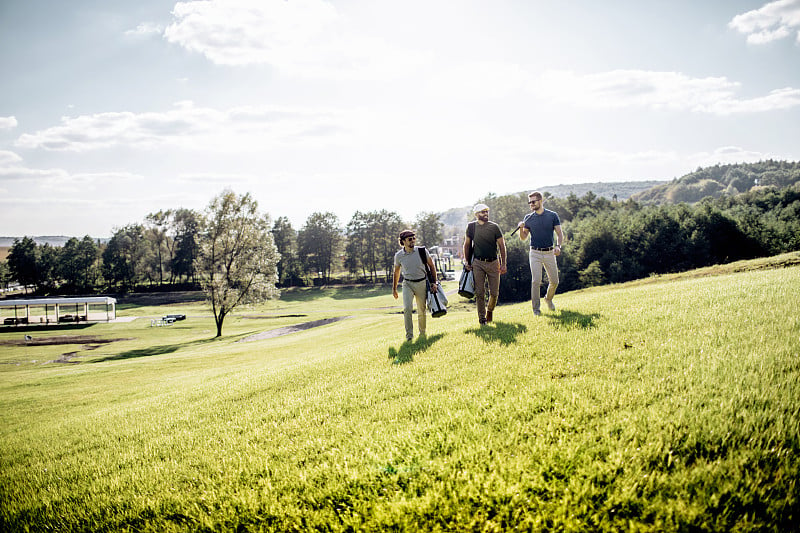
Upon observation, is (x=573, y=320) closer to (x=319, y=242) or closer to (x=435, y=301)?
(x=435, y=301)

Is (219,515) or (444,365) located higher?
(444,365)

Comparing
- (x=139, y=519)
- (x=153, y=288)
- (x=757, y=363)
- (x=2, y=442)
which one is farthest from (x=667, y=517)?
(x=153, y=288)

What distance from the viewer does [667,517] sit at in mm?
2957

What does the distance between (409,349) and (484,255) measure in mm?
3124

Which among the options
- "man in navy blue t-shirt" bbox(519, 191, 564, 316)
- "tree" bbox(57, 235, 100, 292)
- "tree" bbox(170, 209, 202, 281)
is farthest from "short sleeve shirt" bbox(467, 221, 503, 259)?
"tree" bbox(57, 235, 100, 292)

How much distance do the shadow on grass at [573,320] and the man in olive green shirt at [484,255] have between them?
1597 millimetres

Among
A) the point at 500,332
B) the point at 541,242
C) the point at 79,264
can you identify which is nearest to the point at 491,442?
the point at 500,332

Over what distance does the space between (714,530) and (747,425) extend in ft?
4.17

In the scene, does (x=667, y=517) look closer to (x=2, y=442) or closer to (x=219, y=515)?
(x=219, y=515)

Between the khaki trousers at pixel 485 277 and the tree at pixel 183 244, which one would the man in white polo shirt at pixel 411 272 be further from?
the tree at pixel 183 244

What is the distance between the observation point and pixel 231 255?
41219 millimetres

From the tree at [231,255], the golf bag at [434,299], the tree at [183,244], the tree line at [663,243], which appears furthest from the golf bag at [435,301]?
the tree at [183,244]

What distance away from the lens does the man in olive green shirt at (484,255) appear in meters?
10.1

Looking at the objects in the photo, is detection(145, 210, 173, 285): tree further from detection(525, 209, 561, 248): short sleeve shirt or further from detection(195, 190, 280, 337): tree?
detection(525, 209, 561, 248): short sleeve shirt
